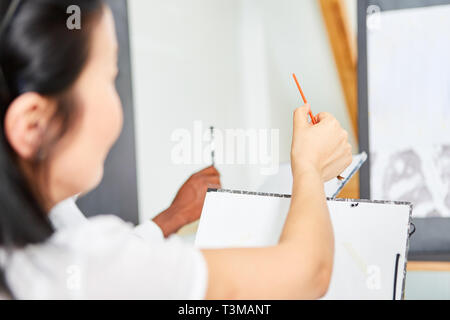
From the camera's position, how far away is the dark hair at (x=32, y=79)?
456 mm

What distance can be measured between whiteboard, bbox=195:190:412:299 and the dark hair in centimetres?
28

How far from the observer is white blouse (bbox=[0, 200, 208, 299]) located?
0.42 m

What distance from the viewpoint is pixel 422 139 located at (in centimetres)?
103

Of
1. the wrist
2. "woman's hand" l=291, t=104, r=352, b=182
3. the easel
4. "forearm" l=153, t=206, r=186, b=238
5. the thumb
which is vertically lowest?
"forearm" l=153, t=206, r=186, b=238

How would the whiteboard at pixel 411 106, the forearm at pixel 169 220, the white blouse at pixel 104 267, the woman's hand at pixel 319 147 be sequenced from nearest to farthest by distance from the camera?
the white blouse at pixel 104 267
the woman's hand at pixel 319 147
the forearm at pixel 169 220
the whiteboard at pixel 411 106

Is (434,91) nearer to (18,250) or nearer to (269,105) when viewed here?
(269,105)

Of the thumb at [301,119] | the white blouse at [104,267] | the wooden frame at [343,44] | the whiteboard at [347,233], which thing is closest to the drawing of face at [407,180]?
the wooden frame at [343,44]

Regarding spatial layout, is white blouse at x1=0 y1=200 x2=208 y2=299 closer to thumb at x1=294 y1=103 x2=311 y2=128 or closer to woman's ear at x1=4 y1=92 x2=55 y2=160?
woman's ear at x1=4 y1=92 x2=55 y2=160

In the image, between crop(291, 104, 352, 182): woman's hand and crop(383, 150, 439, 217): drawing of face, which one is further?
crop(383, 150, 439, 217): drawing of face

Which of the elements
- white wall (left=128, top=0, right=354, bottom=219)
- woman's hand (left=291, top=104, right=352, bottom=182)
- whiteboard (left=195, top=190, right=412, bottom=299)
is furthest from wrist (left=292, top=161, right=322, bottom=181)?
white wall (left=128, top=0, right=354, bottom=219)

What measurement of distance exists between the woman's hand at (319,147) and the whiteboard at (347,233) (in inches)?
3.7

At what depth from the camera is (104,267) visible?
1.41 ft

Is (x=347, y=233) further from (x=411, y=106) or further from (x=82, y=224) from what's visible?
(x=411, y=106)

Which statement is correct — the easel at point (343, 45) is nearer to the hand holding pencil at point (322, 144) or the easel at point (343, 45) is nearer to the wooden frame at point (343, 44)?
the wooden frame at point (343, 44)
